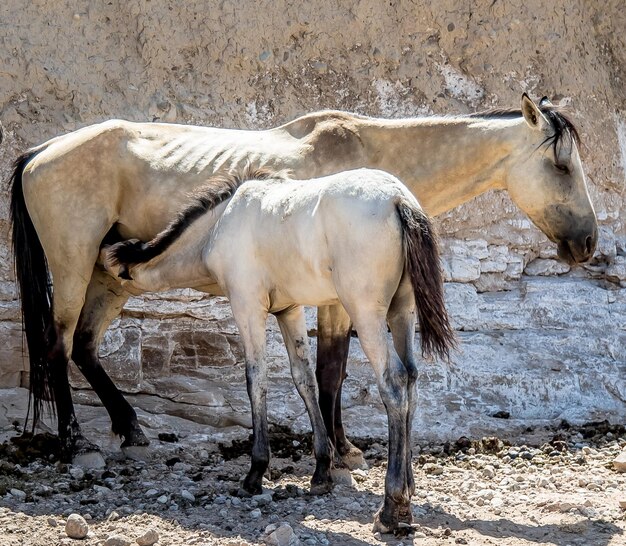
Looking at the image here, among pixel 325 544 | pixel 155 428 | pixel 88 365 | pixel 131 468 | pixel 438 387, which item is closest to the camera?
pixel 325 544

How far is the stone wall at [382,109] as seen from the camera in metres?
7.46

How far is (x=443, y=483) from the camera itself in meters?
5.39

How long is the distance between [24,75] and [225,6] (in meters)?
1.74

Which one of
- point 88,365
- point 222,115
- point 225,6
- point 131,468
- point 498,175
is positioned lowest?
point 131,468

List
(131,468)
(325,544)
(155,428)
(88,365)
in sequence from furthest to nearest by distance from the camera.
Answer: (155,428)
(88,365)
(131,468)
(325,544)

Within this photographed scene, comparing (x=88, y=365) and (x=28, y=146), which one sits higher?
(x=28, y=146)

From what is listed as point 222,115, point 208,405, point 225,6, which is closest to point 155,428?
point 208,405

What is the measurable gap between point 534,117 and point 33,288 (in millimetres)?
3325

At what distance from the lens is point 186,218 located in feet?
18.1

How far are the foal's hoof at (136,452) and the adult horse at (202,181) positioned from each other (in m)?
0.05

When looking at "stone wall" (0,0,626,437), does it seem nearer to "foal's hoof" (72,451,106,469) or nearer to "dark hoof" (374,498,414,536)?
"foal's hoof" (72,451,106,469)

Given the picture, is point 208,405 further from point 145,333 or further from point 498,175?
point 498,175

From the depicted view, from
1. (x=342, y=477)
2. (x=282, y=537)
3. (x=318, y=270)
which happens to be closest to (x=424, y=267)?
(x=318, y=270)

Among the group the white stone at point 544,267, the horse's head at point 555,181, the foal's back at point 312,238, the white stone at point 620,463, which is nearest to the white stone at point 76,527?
the foal's back at point 312,238
